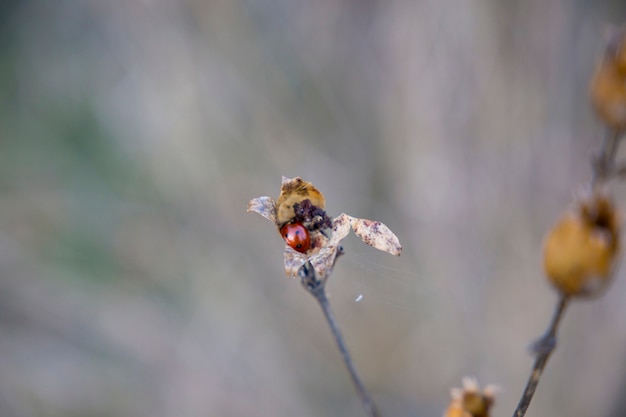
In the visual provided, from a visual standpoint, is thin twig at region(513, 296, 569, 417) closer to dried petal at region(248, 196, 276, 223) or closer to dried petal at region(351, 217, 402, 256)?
dried petal at region(351, 217, 402, 256)

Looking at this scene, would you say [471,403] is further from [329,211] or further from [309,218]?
[329,211]

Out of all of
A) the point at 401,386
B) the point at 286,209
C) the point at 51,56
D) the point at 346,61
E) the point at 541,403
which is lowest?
the point at 286,209

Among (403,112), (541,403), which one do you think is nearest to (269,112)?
(403,112)

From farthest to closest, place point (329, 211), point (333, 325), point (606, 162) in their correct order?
point (329, 211)
point (333, 325)
point (606, 162)

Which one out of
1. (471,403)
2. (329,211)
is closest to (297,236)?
(471,403)

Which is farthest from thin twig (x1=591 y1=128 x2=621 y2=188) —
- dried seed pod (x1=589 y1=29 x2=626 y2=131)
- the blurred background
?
the blurred background

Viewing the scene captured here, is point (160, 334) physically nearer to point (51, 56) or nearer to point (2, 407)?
point (2, 407)

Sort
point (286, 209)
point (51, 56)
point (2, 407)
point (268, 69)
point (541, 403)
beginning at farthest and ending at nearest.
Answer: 1. point (51, 56)
2. point (2, 407)
3. point (268, 69)
4. point (541, 403)
5. point (286, 209)
